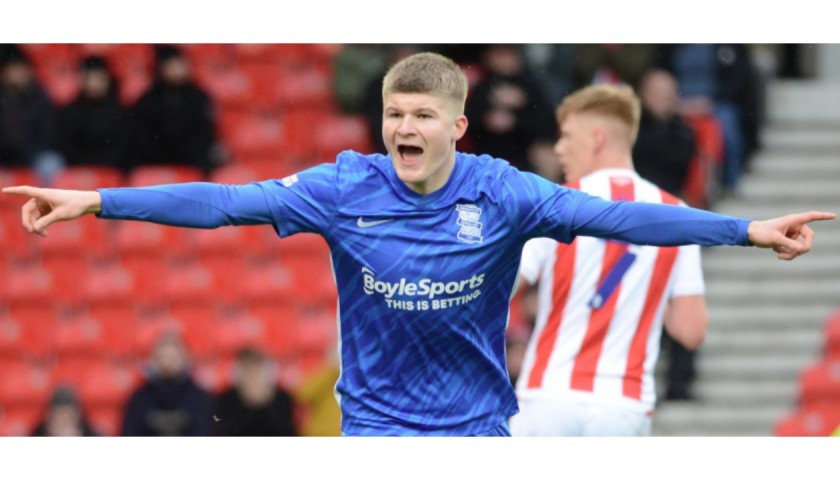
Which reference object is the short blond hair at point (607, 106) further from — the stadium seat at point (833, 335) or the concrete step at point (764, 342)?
the stadium seat at point (833, 335)

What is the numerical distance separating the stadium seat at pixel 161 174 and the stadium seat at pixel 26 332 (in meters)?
1.09

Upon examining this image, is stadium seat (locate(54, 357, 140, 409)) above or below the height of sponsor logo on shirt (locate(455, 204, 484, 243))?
below

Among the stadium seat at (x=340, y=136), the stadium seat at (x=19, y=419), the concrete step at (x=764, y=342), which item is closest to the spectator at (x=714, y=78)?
the concrete step at (x=764, y=342)

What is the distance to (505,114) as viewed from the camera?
7.16m

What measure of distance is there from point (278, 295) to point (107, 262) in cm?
109

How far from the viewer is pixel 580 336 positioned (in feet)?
17.0

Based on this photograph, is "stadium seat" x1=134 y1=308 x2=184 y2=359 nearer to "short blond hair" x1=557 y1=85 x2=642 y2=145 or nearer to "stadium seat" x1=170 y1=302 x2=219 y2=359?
"stadium seat" x1=170 y1=302 x2=219 y2=359


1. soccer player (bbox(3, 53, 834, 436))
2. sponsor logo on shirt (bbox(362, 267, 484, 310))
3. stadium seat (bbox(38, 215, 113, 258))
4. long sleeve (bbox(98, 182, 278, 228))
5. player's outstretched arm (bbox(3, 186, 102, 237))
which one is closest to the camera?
player's outstretched arm (bbox(3, 186, 102, 237))

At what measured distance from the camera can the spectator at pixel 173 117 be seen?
7.77 m

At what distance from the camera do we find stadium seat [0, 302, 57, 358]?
843cm

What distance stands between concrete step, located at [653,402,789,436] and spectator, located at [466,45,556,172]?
67.0 inches

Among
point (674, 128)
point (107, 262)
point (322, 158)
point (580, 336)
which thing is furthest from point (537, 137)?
point (107, 262)

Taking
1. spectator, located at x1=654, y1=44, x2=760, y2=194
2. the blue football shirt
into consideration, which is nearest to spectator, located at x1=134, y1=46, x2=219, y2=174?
spectator, located at x1=654, y1=44, x2=760, y2=194

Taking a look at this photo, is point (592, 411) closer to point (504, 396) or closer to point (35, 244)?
point (504, 396)
